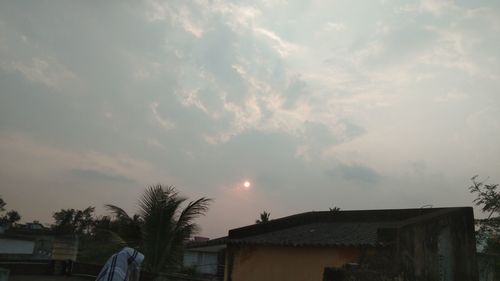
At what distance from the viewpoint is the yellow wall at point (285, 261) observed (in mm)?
12180

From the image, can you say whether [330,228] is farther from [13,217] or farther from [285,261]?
[13,217]

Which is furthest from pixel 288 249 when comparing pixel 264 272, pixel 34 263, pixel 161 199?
pixel 34 263

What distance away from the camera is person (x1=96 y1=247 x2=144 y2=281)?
225 inches

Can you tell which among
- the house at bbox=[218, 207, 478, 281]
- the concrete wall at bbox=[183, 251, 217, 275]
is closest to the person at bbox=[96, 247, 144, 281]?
the house at bbox=[218, 207, 478, 281]

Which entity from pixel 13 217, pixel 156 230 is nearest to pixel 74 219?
pixel 13 217

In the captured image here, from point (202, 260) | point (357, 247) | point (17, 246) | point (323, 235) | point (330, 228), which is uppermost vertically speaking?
point (330, 228)

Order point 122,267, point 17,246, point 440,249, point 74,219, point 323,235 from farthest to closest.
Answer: point 74,219
point 17,246
point 323,235
point 440,249
point 122,267

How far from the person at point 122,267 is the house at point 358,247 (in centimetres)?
376

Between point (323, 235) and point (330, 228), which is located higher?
point (330, 228)

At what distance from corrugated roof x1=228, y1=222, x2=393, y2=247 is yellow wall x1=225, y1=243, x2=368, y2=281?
11.2 inches

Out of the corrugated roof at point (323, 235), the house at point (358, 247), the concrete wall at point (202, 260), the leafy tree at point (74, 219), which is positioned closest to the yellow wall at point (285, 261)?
the house at point (358, 247)

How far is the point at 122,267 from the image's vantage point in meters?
5.84

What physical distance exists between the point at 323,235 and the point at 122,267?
9125 mm

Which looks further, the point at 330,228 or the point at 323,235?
the point at 330,228
